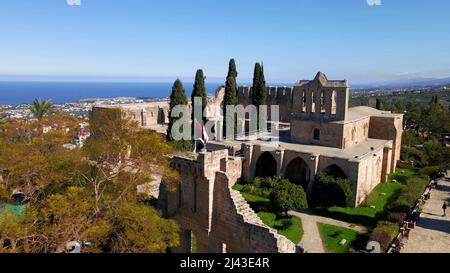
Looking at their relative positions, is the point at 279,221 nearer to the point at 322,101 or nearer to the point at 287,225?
the point at 287,225

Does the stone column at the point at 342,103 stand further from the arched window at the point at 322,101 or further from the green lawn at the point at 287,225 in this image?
the green lawn at the point at 287,225

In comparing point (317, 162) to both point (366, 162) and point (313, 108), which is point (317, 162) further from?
point (313, 108)

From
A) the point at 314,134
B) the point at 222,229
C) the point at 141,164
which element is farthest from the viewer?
the point at 314,134

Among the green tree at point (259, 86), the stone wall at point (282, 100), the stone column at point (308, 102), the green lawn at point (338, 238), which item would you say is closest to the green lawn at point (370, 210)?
the green lawn at point (338, 238)

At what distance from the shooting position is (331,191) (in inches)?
961

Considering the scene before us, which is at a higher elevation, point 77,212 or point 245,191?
point 77,212

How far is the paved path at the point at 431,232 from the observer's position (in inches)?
716

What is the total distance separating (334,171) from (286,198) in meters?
7.20

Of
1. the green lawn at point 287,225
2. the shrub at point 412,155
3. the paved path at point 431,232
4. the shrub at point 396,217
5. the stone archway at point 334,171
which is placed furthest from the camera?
the shrub at point 412,155

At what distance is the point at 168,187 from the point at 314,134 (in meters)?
18.9

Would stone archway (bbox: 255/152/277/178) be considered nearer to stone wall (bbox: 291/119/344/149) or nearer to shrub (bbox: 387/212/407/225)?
stone wall (bbox: 291/119/344/149)

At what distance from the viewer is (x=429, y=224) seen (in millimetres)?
21453

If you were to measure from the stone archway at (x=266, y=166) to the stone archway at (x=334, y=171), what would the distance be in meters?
5.29
